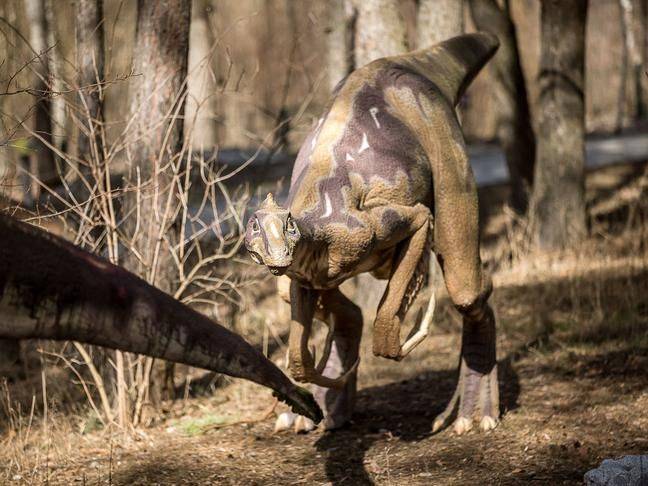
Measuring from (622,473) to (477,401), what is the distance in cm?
181

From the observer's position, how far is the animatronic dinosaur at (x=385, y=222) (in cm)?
456

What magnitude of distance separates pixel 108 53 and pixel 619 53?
71.4ft

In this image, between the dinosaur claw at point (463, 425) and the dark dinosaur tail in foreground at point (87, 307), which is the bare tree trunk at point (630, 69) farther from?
the dark dinosaur tail in foreground at point (87, 307)

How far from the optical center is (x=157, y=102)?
697cm

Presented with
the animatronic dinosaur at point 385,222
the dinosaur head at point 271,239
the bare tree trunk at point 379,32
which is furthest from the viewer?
the bare tree trunk at point 379,32

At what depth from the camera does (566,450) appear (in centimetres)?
556

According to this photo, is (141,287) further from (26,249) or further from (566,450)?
(566,450)

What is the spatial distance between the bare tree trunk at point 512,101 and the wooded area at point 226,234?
24 millimetres

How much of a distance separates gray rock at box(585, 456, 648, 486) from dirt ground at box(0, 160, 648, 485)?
2.46 ft

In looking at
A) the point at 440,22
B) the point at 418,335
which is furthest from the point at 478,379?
the point at 440,22

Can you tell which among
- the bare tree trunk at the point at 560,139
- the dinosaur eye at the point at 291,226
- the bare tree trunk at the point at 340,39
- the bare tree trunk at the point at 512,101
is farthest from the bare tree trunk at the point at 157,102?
the bare tree trunk at the point at 512,101

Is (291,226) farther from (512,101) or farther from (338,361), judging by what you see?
(512,101)

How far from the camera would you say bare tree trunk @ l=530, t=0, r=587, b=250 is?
11.2 meters

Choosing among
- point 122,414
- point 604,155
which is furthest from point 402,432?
point 604,155
